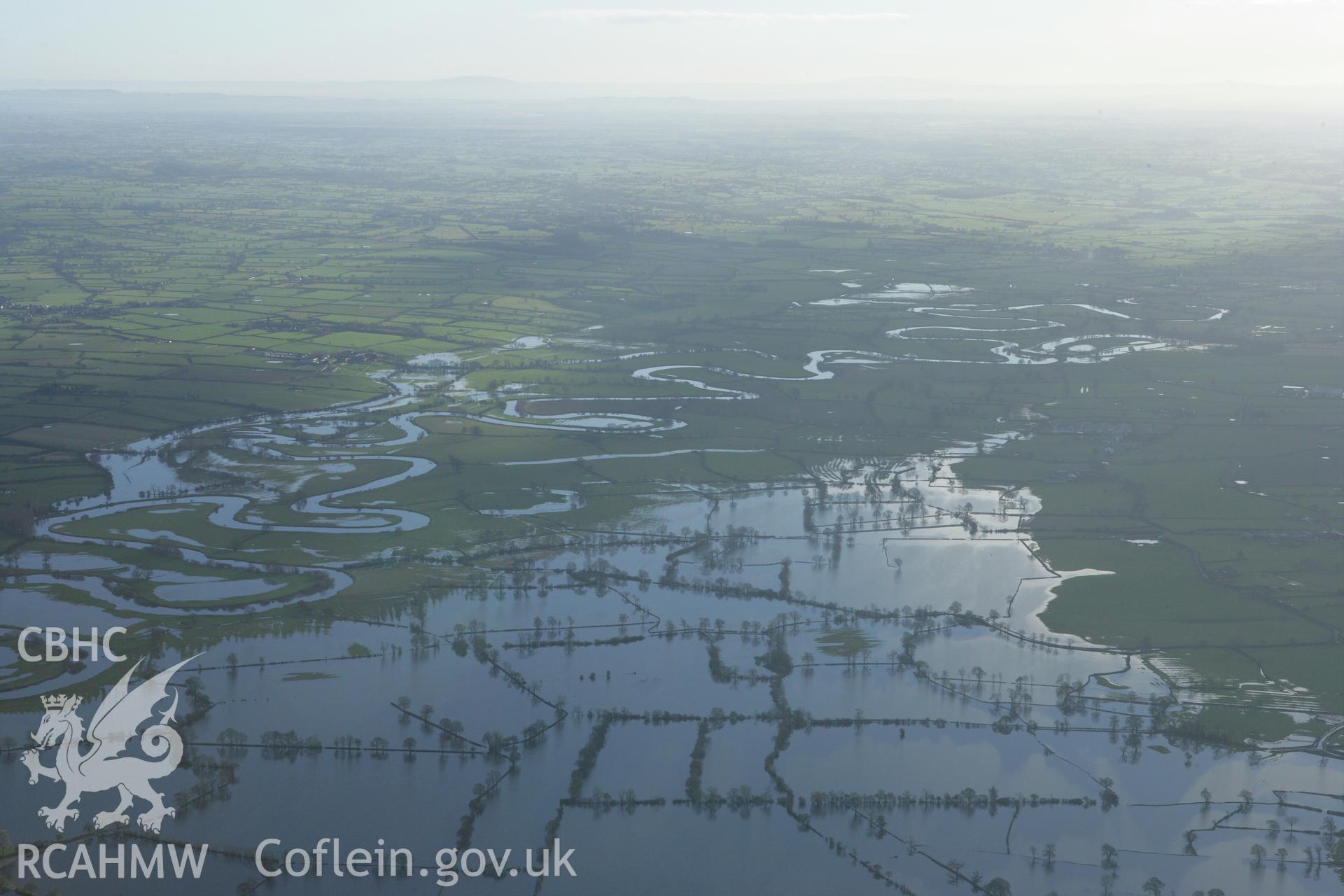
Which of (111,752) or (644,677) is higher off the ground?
(644,677)

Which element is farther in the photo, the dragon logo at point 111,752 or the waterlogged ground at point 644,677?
the dragon logo at point 111,752

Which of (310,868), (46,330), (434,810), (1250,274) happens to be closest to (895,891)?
(434,810)

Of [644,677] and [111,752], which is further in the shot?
[644,677]

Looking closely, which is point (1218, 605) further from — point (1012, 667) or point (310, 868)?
point (310, 868)

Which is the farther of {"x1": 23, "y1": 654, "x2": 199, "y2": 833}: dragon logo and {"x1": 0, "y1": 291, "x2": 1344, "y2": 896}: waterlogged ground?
{"x1": 23, "y1": 654, "x2": 199, "y2": 833}: dragon logo
